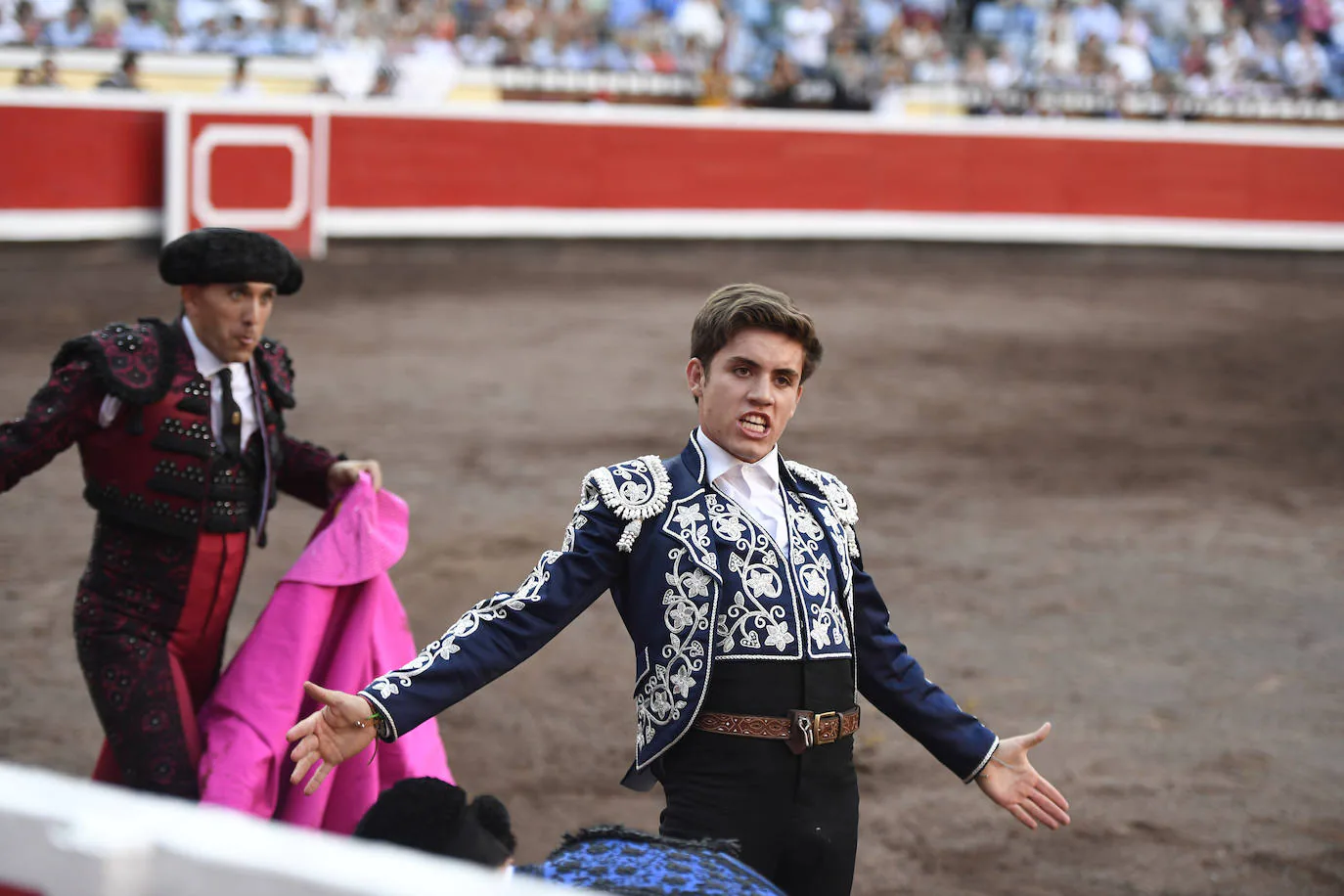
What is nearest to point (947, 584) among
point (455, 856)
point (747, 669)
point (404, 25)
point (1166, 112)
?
point (747, 669)

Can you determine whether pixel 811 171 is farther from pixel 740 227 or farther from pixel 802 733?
pixel 802 733

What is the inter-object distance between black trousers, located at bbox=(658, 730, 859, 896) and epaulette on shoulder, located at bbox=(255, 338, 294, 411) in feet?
4.08

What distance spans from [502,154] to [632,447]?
7.58 meters

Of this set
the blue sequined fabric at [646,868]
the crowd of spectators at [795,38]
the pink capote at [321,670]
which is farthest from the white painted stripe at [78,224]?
the blue sequined fabric at [646,868]

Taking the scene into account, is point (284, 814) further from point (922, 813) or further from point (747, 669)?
point (922, 813)

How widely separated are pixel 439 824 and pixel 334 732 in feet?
1.76

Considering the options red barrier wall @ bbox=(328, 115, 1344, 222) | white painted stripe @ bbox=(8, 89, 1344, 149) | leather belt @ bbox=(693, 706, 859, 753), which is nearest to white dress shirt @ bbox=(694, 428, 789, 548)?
leather belt @ bbox=(693, 706, 859, 753)

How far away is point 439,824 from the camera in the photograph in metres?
1.69

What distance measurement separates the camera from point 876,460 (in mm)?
7801

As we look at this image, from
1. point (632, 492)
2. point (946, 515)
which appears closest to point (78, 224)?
point (946, 515)

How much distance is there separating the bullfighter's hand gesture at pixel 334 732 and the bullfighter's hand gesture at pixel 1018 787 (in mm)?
889

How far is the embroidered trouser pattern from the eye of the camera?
295 cm

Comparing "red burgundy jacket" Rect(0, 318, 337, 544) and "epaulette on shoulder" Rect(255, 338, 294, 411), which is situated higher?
"epaulette on shoulder" Rect(255, 338, 294, 411)

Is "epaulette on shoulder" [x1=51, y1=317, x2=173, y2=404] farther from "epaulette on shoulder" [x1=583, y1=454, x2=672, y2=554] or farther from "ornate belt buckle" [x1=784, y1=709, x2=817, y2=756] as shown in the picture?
"ornate belt buckle" [x1=784, y1=709, x2=817, y2=756]
